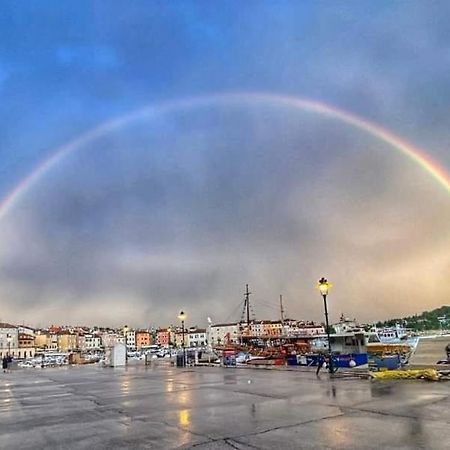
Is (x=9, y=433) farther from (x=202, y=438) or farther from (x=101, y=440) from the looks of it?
(x=202, y=438)

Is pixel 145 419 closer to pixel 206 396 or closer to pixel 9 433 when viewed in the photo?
pixel 9 433

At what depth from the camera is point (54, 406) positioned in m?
16.2

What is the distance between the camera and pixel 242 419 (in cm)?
1195

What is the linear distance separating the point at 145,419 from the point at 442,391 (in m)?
10.5

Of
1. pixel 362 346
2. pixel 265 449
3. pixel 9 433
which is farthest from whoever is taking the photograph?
pixel 362 346

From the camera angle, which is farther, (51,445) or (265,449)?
(51,445)

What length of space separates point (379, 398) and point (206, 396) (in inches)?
262

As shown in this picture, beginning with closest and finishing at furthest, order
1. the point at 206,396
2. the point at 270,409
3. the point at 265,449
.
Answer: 1. the point at 265,449
2. the point at 270,409
3. the point at 206,396

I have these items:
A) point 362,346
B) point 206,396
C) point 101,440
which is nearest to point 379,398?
point 206,396

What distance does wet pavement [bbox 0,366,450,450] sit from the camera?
933cm

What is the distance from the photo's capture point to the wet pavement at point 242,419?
933cm

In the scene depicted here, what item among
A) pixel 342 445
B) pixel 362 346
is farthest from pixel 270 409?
pixel 362 346

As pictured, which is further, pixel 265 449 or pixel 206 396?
pixel 206 396

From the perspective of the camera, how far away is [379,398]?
48.3 ft
